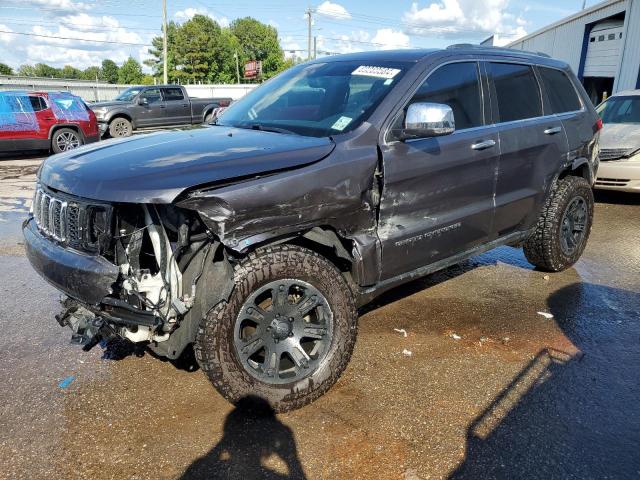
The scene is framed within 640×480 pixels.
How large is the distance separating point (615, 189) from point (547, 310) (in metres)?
4.92

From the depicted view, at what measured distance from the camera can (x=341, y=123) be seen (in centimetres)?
332

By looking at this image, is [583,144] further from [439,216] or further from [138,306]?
[138,306]

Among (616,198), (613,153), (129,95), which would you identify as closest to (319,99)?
(613,153)

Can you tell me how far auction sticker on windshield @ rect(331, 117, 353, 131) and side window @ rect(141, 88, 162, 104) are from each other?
17.6 meters

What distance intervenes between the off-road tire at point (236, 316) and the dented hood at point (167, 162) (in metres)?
0.48

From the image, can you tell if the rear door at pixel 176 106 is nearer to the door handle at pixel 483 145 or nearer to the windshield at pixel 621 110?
the windshield at pixel 621 110

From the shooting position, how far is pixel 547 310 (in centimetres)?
439

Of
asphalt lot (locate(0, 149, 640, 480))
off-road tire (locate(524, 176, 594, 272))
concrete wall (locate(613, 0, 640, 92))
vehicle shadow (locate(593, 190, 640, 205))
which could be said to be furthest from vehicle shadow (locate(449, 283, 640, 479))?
concrete wall (locate(613, 0, 640, 92))

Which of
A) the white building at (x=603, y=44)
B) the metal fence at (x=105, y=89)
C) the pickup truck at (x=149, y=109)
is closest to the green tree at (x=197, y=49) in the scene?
the metal fence at (x=105, y=89)

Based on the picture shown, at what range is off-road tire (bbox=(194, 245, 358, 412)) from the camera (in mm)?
2699

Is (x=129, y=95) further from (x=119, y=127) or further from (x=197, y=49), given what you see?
(x=197, y=49)

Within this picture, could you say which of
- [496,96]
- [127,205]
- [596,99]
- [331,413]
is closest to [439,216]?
[496,96]

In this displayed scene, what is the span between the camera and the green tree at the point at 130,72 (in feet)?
379

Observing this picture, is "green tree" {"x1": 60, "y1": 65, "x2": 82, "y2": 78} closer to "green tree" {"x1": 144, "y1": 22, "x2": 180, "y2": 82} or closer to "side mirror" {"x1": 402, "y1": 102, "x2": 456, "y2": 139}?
"green tree" {"x1": 144, "y1": 22, "x2": 180, "y2": 82}
